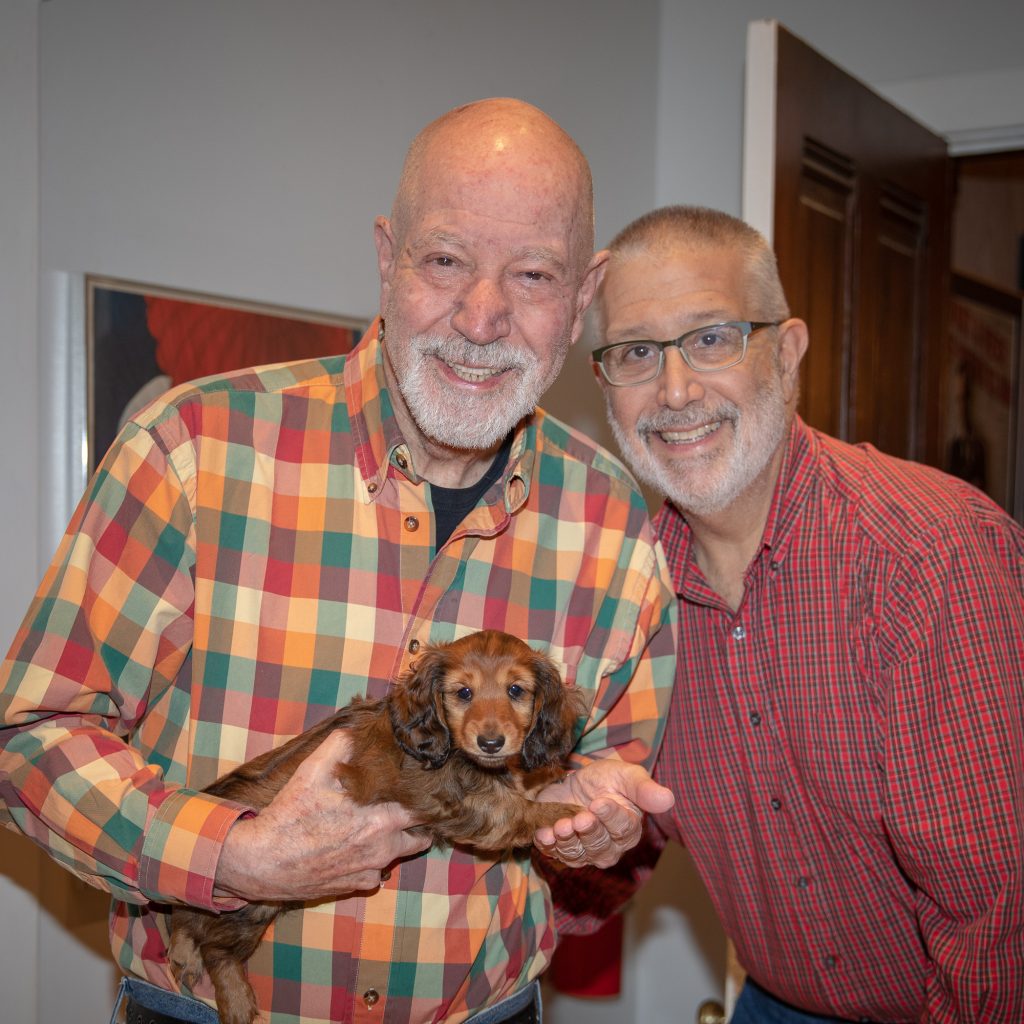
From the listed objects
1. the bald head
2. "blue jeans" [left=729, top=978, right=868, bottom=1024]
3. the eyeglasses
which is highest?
the bald head

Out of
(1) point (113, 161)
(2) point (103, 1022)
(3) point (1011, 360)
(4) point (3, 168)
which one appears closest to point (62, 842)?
(2) point (103, 1022)

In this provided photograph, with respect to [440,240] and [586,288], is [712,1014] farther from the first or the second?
[440,240]

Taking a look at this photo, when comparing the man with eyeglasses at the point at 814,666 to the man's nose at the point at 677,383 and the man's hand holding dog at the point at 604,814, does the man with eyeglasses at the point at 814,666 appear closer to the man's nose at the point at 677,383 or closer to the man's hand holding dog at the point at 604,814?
the man's nose at the point at 677,383

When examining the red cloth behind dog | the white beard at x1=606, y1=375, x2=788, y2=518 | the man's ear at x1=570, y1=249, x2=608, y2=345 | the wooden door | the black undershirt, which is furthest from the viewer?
the red cloth behind dog

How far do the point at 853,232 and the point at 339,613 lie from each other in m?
2.77

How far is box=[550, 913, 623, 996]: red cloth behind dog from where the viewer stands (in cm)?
434

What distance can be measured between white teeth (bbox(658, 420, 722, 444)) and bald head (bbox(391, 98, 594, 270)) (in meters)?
0.62

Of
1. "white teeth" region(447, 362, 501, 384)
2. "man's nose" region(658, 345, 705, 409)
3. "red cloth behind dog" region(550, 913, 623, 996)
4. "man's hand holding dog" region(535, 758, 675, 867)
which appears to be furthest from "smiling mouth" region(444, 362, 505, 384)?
"red cloth behind dog" region(550, 913, 623, 996)

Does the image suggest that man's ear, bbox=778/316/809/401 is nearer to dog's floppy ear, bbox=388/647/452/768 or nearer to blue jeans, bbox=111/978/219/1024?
dog's floppy ear, bbox=388/647/452/768

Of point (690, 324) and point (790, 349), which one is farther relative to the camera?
point (790, 349)

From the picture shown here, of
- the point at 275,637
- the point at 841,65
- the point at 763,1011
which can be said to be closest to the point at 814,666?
the point at 763,1011

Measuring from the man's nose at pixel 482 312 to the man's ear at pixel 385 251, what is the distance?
0.72ft

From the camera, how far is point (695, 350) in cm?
258

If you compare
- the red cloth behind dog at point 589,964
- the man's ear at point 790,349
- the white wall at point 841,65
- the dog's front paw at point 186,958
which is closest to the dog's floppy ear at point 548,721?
the dog's front paw at point 186,958
